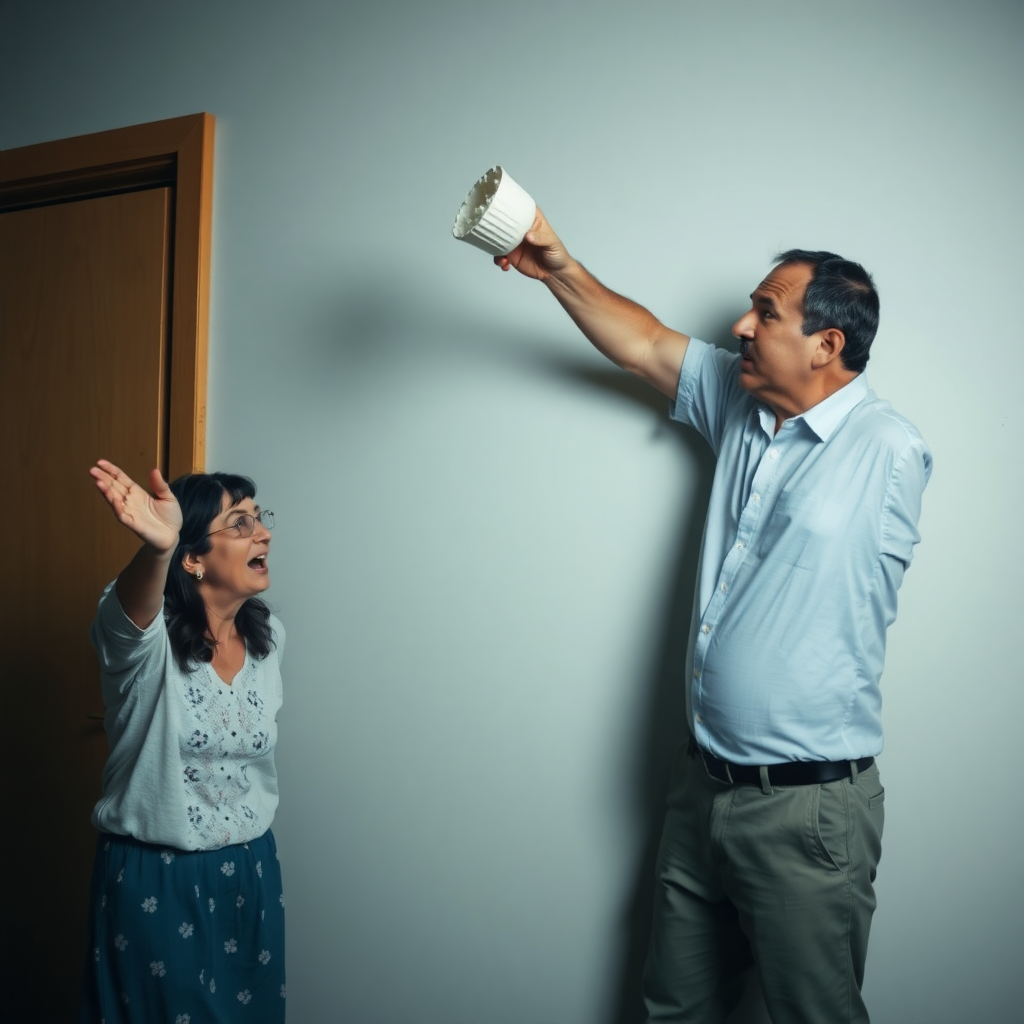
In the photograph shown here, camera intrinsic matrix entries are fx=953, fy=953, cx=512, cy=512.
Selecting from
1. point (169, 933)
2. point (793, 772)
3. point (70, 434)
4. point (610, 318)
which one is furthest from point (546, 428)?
point (70, 434)

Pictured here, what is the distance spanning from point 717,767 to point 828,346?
68cm

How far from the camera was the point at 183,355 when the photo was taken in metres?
2.16

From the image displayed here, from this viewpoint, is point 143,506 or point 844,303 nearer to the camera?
point 143,506

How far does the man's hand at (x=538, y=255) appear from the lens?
1596 mm

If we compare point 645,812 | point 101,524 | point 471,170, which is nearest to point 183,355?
point 101,524

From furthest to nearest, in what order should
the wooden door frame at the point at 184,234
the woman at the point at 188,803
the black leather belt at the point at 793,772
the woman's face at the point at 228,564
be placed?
the wooden door frame at the point at 184,234 < the woman's face at the point at 228,564 < the woman at the point at 188,803 < the black leather belt at the point at 793,772

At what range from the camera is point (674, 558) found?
5.71ft

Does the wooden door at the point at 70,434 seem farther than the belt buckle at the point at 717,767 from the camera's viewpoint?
Yes

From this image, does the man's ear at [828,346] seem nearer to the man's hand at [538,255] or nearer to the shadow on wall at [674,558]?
the shadow on wall at [674,558]

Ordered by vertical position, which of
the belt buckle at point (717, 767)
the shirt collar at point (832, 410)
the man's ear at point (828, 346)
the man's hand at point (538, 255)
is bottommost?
the belt buckle at point (717, 767)

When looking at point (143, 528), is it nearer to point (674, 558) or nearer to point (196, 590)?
point (196, 590)

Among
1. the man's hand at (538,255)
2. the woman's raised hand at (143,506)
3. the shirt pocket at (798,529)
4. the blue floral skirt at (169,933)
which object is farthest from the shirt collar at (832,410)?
the blue floral skirt at (169,933)

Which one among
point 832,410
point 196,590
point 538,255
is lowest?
point 196,590

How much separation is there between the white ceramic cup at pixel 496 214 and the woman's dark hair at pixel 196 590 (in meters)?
0.65
